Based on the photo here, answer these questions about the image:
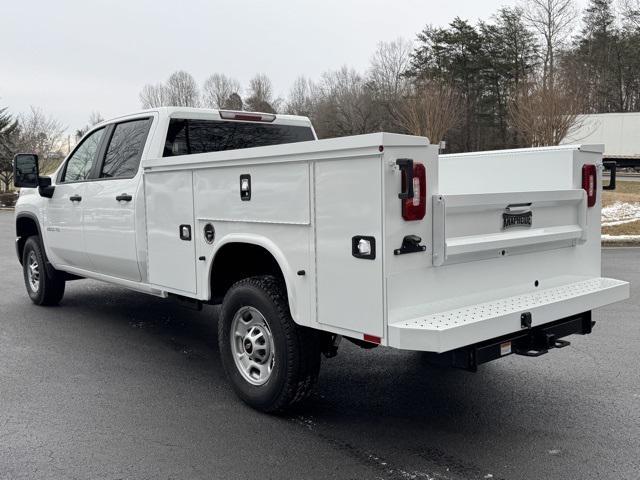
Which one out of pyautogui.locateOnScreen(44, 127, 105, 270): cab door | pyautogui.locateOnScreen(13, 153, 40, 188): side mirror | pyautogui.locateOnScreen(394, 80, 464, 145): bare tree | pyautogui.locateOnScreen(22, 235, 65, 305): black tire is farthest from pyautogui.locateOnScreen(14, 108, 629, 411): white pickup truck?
pyautogui.locateOnScreen(394, 80, 464, 145): bare tree

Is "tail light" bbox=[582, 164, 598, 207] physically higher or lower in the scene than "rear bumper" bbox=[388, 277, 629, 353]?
higher

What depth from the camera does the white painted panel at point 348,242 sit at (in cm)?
358

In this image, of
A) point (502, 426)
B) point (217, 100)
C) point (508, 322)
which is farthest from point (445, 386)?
point (217, 100)

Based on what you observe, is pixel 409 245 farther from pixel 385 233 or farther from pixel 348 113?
pixel 348 113

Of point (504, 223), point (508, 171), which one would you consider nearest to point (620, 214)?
point (508, 171)

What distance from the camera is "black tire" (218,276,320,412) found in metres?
4.21

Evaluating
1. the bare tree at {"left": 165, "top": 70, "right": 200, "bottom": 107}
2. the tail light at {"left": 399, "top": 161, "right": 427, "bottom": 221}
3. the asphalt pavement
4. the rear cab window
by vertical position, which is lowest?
the asphalt pavement

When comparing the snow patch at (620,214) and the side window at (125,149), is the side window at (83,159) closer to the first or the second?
the side window at (125,149)

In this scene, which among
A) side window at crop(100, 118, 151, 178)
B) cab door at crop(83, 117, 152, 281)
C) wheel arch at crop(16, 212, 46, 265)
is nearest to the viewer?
cab door at crop(83, 117, 152, 281)

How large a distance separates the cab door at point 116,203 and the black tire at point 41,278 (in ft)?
4.87

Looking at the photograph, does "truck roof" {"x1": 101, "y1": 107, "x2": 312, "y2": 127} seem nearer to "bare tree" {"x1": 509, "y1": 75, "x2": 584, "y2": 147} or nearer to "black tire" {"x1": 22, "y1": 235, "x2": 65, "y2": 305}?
"black tire" {"x1": 22, "y1": 235, "x2": 65, "y2": 305}

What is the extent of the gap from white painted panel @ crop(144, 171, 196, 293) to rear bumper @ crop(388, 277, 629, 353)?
216cm

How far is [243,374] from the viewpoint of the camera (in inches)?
185

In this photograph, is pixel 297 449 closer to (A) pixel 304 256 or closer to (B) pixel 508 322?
(A) pixel 304 256
